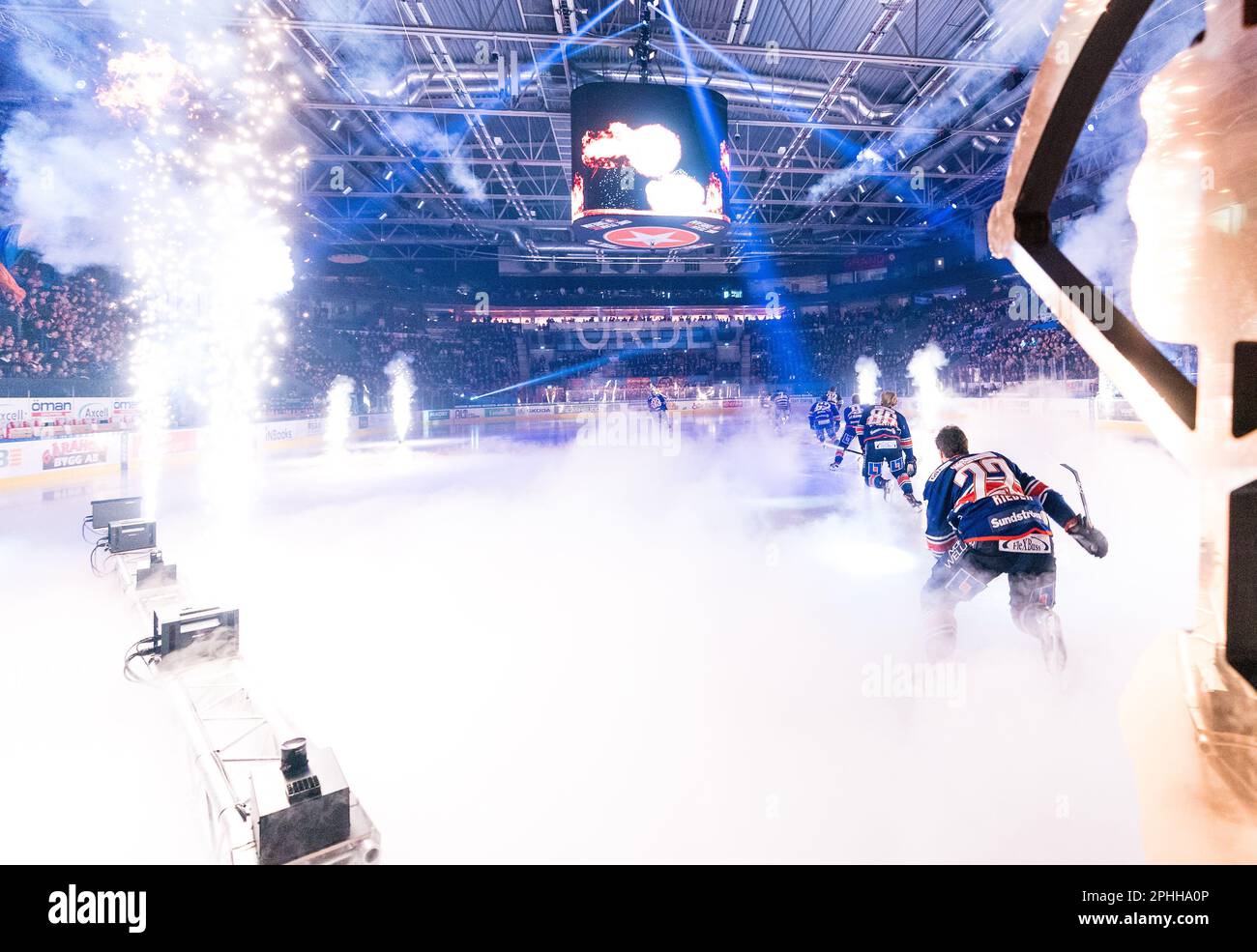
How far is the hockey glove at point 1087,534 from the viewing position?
3.09 meters

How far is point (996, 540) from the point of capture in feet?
10.6

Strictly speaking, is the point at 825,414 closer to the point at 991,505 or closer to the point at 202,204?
the point at 991,505

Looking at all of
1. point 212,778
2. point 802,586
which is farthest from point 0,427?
point 802,586

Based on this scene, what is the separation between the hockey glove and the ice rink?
0.72m

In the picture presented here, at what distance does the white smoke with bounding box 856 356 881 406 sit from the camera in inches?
1040

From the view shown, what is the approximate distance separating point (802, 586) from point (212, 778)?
3.79 metres

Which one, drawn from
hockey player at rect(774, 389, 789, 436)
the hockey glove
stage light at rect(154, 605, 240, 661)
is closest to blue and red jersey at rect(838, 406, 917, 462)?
the hockey glove

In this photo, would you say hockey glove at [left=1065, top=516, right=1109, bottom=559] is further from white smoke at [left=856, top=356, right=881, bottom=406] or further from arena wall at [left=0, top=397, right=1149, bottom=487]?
white smoke at [left=856, top=356, right=881, bottom=406]

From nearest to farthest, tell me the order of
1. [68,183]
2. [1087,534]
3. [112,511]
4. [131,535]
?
1. [1087,534]
2. [131,535]
3. [112,511]
4. [68,183]

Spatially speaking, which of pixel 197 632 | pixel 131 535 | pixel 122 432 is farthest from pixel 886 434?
pixel 122 432

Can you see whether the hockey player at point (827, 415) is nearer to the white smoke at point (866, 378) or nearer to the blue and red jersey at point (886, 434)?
the blue and red jersey at point (886, 434)

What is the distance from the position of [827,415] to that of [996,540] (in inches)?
386

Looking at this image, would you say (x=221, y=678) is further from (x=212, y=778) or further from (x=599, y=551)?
(x=599, y=551)

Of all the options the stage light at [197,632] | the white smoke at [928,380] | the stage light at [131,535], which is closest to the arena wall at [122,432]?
the white smoke at [928,380]
